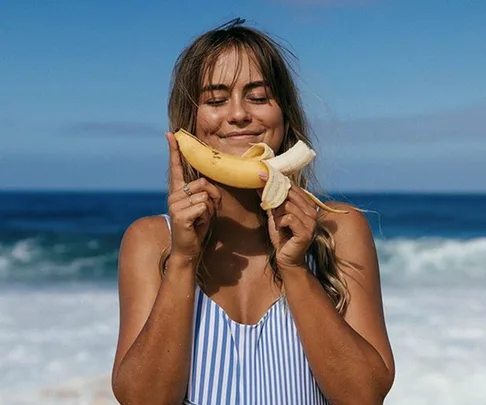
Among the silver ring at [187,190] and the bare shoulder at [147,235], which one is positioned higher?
the silver ring at [187,190]

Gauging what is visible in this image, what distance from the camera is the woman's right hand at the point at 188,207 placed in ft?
9.62

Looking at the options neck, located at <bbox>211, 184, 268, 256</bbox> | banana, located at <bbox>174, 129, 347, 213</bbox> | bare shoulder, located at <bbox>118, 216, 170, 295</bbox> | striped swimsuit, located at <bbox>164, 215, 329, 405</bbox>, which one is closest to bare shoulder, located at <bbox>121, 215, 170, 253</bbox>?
bare shoulder, located at <bbox>118, 216, 170, 295</bbox>

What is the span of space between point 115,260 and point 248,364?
52.4 ft

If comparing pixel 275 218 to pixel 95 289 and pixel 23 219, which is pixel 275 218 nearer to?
pixel 95 289

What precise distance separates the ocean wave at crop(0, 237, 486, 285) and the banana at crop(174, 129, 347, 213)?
12267 mm

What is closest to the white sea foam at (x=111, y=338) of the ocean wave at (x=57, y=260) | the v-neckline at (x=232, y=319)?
the ocean wave at (x=57, y=260)

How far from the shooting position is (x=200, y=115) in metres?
3.29

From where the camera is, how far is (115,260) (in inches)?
746

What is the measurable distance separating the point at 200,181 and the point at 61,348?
24.1 ft

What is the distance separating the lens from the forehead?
10.6 feet

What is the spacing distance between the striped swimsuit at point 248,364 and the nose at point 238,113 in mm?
663

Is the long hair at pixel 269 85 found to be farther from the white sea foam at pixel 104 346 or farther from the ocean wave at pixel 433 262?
the ocean wave at pixel 433 262

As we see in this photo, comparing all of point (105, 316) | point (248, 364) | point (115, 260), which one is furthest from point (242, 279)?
point (115, 260)

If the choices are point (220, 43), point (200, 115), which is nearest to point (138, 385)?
point (200, 115)
